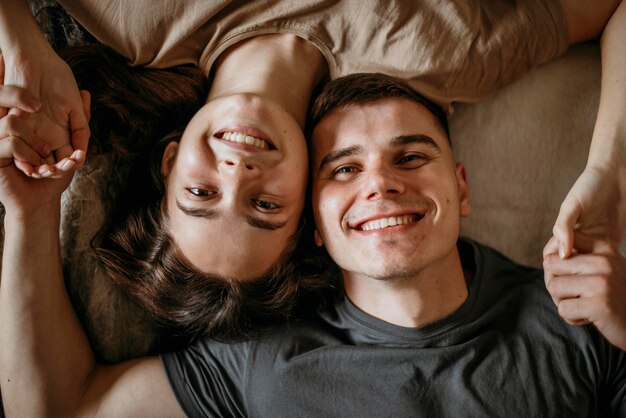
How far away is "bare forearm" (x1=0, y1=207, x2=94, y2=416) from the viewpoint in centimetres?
148

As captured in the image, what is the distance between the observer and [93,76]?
1.62 metres

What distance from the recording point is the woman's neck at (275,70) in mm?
1564

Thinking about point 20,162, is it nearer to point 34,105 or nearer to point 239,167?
point 34,105

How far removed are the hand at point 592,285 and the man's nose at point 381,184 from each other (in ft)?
1.22

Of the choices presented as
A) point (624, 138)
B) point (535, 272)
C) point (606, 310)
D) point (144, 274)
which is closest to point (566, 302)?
point (606, 310)

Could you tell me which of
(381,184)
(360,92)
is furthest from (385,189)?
(360,92)

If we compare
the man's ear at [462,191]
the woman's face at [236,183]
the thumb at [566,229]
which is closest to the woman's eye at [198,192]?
the woman's face at [236,183]

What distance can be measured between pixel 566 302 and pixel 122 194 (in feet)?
3.81

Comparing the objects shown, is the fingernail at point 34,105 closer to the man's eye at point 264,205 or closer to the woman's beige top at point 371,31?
the woman's beige top at point 371,31

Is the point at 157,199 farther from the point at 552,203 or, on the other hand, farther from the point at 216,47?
the point at 552,203

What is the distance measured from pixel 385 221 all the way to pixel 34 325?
88cm

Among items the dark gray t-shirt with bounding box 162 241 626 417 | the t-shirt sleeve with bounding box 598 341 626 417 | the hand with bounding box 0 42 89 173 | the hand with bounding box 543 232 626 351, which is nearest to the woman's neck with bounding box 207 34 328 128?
the hand with bounding box 0 42 89 173

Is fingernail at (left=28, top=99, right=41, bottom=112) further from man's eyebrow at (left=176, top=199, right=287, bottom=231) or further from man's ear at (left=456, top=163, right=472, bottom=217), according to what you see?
man's ear at (left=456, top=163, right=472, bottom=217)

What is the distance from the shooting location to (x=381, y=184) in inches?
57.6
